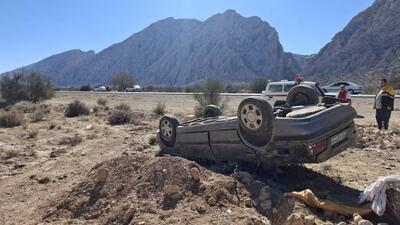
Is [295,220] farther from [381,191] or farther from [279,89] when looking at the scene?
[279,89]

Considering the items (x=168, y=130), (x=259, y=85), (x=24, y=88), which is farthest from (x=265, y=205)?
(x=259, y=85)

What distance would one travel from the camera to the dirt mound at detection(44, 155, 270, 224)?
17.7ft

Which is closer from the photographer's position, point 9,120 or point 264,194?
point 264,194

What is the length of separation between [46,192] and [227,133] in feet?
10.6

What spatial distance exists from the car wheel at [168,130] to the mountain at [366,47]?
2625 inches

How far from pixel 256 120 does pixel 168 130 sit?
276cm

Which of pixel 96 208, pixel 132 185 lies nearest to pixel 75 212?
pixel 96 208

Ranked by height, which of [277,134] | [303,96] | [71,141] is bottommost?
[71,141]

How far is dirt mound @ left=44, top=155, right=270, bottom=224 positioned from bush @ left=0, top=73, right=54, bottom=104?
2998 cm

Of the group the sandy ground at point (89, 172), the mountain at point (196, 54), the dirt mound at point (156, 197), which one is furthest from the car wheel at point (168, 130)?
the mountain at point (196, 54)

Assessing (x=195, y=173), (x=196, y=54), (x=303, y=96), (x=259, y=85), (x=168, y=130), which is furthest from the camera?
(x=196, y=54)

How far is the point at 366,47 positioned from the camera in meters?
84.1

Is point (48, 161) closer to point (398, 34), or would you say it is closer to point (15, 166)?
point (15, 166)

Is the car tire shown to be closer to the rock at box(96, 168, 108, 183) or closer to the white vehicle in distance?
the rock at box(96, 168, 108, 183)
